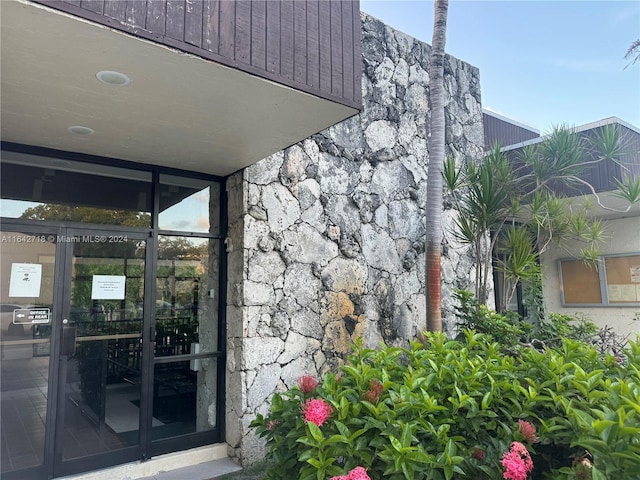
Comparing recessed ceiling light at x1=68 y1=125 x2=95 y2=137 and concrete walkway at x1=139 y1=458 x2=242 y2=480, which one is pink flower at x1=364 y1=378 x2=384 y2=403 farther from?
recessed ceiling light at x1=68 y1=125 x2=95 y2=137

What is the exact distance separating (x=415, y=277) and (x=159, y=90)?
3742 millimetres

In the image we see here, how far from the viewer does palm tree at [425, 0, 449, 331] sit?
14.2 ft

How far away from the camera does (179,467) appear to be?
372 cm

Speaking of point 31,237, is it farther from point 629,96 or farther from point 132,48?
point 629,96

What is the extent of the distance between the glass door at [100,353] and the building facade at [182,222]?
1cm

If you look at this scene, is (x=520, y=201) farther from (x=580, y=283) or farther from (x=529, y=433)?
(x=580, y=283)

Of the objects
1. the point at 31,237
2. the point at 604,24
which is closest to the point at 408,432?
the point at 31,237

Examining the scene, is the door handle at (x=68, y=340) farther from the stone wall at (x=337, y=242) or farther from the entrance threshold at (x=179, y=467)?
the stone wall at (x=337, y=242)

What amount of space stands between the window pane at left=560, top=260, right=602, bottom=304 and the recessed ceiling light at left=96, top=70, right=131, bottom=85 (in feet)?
29.1

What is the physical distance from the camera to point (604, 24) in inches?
312

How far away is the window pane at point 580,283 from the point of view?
27.9ft

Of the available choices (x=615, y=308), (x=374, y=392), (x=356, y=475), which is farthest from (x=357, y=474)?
(x=615, y=308)

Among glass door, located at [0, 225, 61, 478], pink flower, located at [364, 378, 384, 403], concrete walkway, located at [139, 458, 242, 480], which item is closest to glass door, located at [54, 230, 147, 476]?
glass door, located at [0, 225, 61, 478]

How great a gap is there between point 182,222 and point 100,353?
1385 mm
